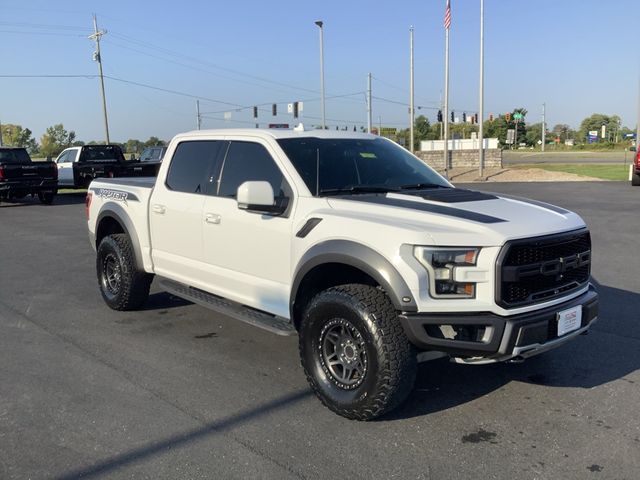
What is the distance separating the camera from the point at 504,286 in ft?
11.3

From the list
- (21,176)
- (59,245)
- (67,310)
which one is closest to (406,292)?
(67,310)

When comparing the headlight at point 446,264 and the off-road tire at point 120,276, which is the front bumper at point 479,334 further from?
the off-road tire at point 120,276

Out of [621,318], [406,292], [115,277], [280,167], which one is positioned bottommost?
[621,318]

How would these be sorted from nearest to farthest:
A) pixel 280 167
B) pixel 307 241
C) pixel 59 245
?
pixel 307 241 → pixel 280 167 → pixel 59 245

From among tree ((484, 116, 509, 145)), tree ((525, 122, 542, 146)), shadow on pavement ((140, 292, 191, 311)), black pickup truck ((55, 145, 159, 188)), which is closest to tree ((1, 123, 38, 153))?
tree ((484, 116, 509, 145))

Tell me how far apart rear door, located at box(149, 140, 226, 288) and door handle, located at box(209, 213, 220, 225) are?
12 cm

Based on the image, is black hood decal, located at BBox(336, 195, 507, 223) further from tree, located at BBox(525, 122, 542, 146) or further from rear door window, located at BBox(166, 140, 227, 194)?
tree, located at BBox(525, 122, 542, 146)

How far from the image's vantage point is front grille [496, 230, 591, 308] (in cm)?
342

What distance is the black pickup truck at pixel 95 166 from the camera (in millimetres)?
21984

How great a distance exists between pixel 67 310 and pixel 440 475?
4804 millimetres

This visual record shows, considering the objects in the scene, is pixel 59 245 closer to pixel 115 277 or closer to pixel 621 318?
pixel 115 277

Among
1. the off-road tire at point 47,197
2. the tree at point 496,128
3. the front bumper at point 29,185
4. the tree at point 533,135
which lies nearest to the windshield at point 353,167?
the front bumper at point 29,185

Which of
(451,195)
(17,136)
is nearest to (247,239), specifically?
(451,195)

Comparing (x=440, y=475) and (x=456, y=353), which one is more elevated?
(x=456, y=353)
